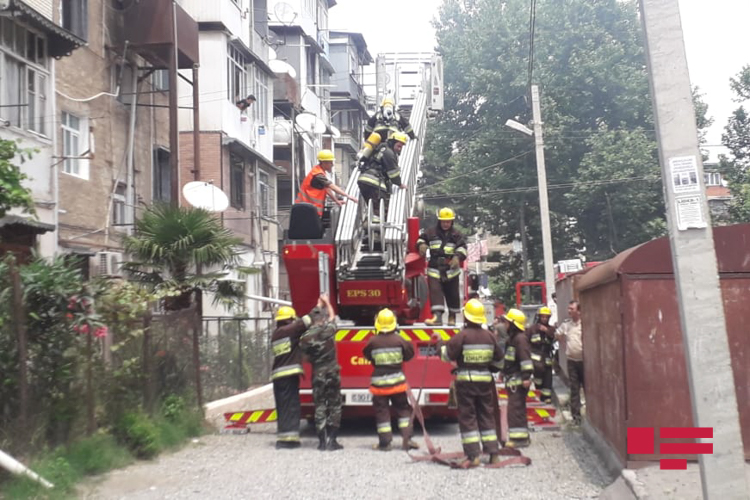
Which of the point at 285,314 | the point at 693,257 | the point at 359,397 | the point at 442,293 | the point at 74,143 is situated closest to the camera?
the point at 693,257

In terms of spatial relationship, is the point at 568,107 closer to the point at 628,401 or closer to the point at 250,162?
the point at 250,162

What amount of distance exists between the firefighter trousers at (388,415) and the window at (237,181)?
15.5 m

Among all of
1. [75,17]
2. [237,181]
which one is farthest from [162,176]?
[75,17]

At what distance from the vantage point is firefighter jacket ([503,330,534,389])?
10578 millimetres

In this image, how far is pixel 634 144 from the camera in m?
31.0

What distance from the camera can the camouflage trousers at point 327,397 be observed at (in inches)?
444

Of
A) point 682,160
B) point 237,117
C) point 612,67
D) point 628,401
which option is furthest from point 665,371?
point 612,67

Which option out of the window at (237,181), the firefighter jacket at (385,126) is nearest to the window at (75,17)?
the firefighter jacket at (385,126)

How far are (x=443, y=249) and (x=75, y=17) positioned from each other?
30.6ft

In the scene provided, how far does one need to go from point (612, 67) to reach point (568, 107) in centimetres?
219

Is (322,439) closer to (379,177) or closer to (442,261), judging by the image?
(442,261)

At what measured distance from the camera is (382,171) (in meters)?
12.8

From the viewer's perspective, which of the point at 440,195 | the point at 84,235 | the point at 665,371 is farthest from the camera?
the point at 440,195

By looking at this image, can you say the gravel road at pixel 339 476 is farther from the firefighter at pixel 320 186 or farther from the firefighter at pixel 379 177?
the firefighter at pixel 379 177
